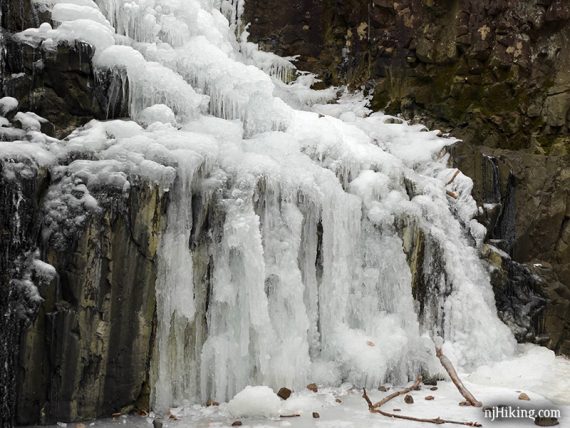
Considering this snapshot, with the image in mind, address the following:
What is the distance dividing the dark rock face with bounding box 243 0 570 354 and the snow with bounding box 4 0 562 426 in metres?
0.99

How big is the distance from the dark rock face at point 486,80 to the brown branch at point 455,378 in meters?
2.29

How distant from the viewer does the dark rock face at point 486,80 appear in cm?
873

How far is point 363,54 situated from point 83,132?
24.4ft

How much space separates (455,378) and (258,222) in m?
2.65

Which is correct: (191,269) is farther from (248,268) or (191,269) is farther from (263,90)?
(263,90)

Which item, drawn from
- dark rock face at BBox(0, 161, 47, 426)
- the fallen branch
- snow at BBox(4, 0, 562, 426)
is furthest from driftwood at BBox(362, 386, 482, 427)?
dark rock face at BBox(0, 161, 47, 426)

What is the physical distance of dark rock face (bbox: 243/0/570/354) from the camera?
28.6 ft

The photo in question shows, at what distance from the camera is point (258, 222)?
20.0ft

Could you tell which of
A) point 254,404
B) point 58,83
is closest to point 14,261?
point 58,83

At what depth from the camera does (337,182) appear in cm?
720

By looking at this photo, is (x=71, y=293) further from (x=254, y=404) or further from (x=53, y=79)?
(x=53, y=79)

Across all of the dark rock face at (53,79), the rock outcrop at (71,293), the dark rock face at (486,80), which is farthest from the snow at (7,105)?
the dark rock face at (486,80)

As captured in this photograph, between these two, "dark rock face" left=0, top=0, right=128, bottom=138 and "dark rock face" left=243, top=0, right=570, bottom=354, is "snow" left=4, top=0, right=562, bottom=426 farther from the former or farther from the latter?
"dark rock face" left=243, top=0, right=570, bottom=354

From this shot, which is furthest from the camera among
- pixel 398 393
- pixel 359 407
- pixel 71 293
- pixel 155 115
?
pixel 155 115
